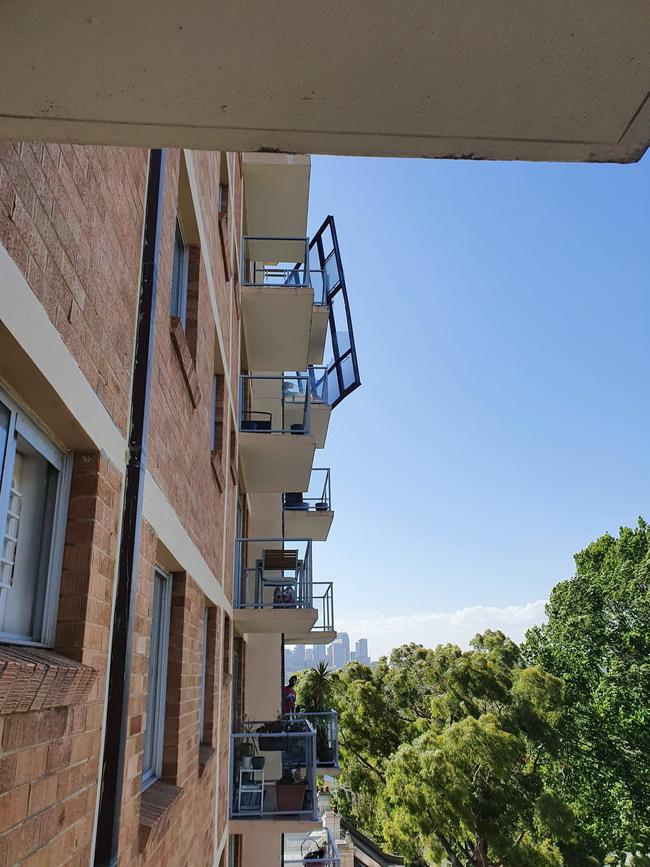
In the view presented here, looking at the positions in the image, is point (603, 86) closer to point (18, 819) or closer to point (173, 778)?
point (18, 819)

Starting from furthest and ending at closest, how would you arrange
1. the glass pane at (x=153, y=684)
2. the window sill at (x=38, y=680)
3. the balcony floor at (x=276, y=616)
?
1. the balcony floor at (x=276, y=616)
2. the glass pane at (x=153, y=684)
3. the window sill at (x=38, y=680)

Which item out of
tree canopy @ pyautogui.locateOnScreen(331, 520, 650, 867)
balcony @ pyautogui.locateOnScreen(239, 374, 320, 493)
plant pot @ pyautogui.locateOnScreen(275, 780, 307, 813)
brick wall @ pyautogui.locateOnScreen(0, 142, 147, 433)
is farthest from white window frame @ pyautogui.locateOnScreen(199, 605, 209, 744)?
tree canopy @ pyautogui.locateOnScreen(331, 520, 650, 867)

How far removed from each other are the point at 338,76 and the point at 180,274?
4.50 meters

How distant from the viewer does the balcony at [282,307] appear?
11.2 m

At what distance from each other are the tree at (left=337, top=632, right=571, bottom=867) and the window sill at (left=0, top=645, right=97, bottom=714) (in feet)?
67.0

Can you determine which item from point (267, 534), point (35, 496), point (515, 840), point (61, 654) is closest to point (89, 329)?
point (35, 496)

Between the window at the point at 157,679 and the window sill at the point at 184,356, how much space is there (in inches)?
51.8

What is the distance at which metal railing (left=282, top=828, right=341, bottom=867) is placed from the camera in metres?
12.6

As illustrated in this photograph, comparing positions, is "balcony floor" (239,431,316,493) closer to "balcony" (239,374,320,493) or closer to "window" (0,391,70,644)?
"balcony" (239,374,320,493)

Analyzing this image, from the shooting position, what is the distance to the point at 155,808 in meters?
3.63

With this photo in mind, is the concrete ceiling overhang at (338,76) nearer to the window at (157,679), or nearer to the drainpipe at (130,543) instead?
the drainpipe at (130,543)

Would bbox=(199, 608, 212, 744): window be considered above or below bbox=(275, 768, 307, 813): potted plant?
above

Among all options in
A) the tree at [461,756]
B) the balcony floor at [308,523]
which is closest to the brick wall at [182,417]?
the balcony floor at [308,523]

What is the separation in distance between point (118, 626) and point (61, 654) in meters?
0.48
